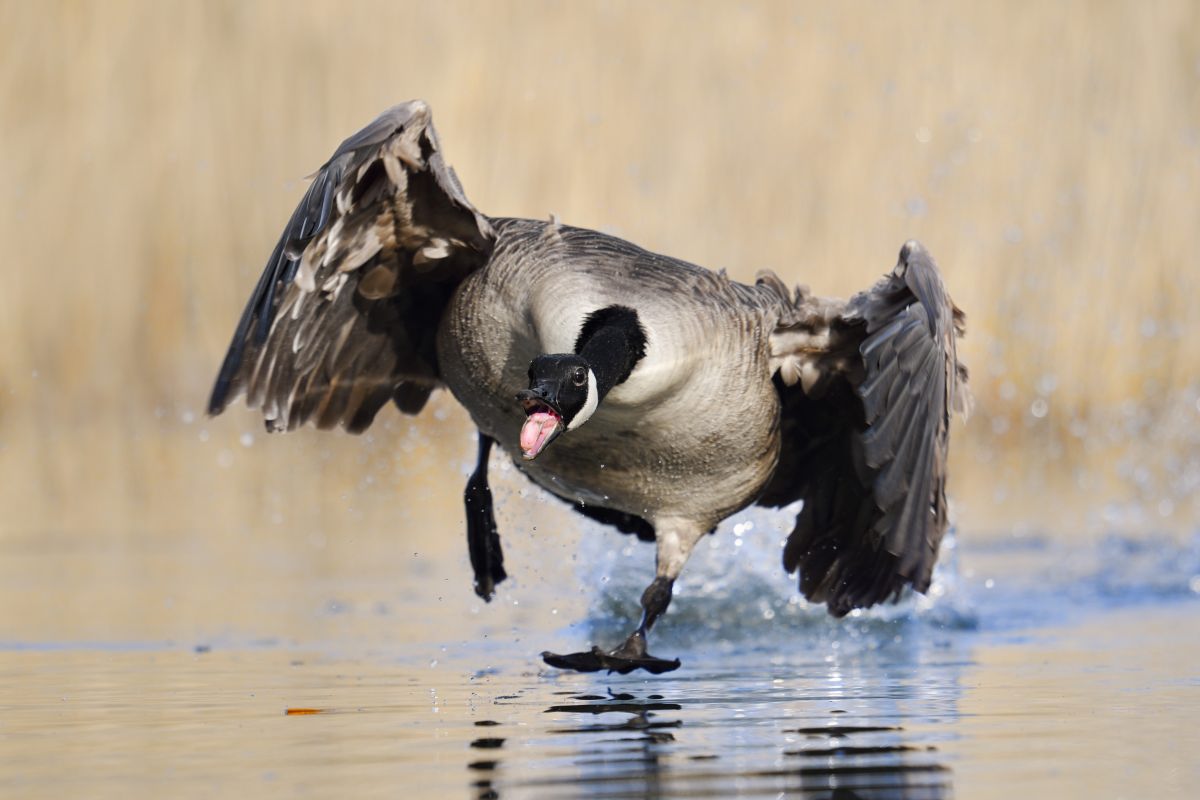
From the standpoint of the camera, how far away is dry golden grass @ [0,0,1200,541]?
1555 centimetres

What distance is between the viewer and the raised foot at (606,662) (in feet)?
22.3

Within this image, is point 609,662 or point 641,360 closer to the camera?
point 641,360

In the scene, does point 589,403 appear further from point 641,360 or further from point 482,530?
point 482,530

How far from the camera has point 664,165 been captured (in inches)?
631

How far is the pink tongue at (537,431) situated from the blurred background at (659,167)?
9.41 m

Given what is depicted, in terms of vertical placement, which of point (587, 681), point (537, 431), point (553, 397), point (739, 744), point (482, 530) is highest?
point (553, 397)

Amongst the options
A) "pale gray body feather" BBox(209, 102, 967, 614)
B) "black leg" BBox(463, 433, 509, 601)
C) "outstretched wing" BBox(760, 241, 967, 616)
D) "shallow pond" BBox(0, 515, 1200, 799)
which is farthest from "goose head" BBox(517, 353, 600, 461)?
"black leg" BBox(463, 433, 509, 601)

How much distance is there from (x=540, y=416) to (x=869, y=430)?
1.63 meters

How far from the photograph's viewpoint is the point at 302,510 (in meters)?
14.5

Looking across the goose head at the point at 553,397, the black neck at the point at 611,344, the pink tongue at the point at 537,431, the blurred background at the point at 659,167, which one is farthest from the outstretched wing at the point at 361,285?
the blurred background at the point at 659,167

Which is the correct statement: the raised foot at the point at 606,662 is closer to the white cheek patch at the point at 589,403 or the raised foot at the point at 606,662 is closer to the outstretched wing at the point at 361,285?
the white cheek patch at the point at 589,403

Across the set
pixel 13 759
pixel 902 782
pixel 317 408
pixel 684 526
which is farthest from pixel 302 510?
pixel 902 782

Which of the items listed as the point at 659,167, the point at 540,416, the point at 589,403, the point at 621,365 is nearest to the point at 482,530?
the point at 621,365

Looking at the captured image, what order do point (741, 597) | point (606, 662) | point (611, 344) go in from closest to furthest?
point (611, 344) → point (606, 662) → point (741, 597)
